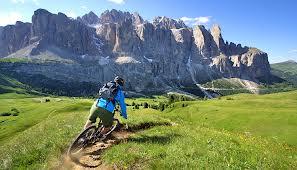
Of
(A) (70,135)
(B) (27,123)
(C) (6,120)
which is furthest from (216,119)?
(C) (6,120)

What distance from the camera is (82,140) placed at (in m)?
20.5

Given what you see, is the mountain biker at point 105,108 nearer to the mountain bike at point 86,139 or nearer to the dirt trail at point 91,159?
the mountain bike at point 86,139

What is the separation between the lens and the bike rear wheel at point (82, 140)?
19.8 meters

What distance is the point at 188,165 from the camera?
52.6 ft

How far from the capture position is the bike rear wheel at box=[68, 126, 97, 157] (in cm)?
1983

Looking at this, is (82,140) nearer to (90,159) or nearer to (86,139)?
(86,139)

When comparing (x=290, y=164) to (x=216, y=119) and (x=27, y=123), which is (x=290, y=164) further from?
(x=27, y=123)

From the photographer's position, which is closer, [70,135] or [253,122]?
[70,135]

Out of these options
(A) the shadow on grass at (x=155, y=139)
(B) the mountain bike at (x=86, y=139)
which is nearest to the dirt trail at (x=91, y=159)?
(B) the mountain bike at (x=86, y=139)

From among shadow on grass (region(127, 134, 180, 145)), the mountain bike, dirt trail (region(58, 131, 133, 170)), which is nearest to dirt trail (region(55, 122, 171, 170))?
dirt trail (region(58, 131, 133, 170))

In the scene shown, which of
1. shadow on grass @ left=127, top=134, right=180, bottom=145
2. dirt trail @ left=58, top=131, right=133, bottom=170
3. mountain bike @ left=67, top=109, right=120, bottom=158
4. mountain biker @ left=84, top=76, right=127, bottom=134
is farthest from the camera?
shadow on grass @ left=127, top=134, right=180, bottom=145

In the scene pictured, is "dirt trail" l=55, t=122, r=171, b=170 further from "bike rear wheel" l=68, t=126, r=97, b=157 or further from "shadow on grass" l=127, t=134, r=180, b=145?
"shadow on grass" l=127, t=134, r=180, b=145

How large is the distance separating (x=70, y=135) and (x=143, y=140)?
5.45 meters

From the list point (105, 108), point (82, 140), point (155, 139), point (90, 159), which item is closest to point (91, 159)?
point (90, 159)
